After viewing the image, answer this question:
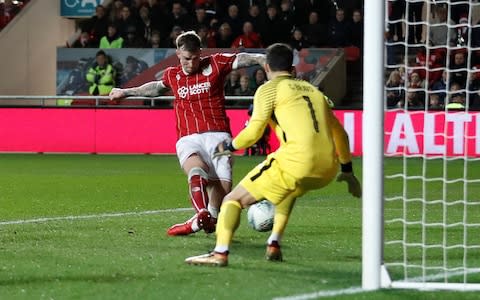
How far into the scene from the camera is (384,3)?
285 inches

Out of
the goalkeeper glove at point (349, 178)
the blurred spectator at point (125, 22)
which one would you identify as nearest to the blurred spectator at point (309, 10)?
the blurred spectator at point (125, 22)

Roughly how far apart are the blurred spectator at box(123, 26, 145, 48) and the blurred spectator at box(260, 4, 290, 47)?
2.99 m

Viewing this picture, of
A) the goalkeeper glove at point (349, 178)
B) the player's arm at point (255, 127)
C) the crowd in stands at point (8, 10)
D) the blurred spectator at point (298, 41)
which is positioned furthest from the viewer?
the crowd in stands at point (8, 10)

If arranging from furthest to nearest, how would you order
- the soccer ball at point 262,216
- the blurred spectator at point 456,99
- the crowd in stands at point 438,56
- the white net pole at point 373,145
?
1. the blurred spectator at point 456,99
2. the crowd in stands at point 438,56
3. the soccer ball at point 262,216
4. the white net pole at point 373,145

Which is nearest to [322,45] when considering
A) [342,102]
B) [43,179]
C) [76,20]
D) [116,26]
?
[342,102]

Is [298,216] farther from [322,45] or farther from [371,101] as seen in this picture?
[322,45]

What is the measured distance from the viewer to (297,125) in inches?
324

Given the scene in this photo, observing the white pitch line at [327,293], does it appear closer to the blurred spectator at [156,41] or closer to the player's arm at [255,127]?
the player's arm at [255,127]

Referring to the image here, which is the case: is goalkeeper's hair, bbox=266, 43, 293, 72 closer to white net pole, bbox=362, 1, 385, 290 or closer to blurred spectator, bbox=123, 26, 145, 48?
white net pole, bbox=362, 1, 385, 290

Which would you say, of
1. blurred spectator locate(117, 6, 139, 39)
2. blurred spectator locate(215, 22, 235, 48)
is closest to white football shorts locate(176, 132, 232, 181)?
blurred spectator locate(215, 22, 235, 48)

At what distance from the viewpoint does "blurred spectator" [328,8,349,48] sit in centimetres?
2469

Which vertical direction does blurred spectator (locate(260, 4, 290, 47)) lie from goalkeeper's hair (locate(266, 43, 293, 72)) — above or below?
above

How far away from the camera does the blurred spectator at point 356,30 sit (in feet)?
80.9

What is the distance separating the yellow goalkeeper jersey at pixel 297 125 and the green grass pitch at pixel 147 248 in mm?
729
